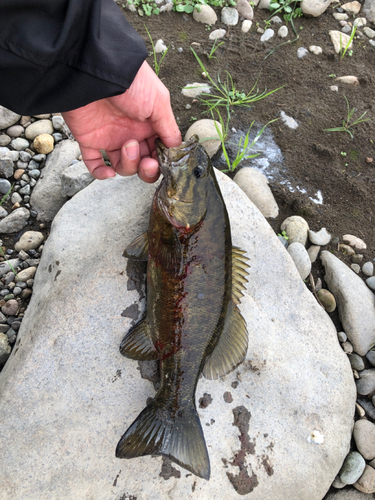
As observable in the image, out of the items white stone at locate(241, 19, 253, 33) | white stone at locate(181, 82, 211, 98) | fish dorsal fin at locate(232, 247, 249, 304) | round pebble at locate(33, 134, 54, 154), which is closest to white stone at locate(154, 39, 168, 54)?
white stone at locate(181, 82, 211, 98)

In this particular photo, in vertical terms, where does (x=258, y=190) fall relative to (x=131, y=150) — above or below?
below

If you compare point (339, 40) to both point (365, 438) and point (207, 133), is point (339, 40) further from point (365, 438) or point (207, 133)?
point (365, 438)

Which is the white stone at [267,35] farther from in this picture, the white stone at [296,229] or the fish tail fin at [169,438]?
the fish tail fin at [169,438]

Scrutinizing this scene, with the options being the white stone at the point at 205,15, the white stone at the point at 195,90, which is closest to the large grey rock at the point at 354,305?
the white stone at the point at 195,90

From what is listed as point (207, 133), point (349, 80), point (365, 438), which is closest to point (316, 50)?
point (349, 80)

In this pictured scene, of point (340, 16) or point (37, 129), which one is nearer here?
point (37, 129)

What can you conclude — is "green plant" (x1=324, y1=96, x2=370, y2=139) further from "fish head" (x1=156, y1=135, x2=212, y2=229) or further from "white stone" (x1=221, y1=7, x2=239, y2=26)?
"fish head" (x1=156, y1=135, x2=212, y2=229)

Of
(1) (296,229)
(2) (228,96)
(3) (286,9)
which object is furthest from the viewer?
(3) (286,9)
